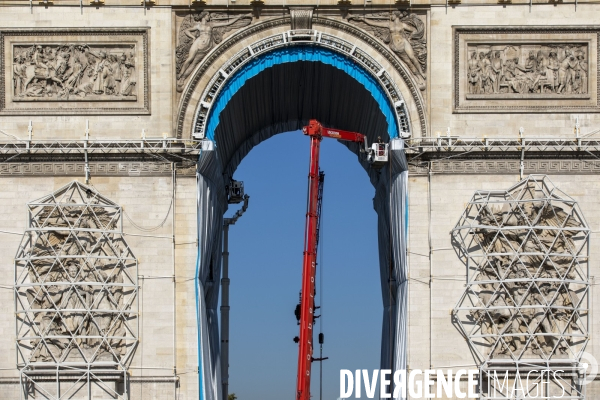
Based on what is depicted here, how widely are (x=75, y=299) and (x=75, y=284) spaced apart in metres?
0.68

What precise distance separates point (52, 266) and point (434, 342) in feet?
35.6

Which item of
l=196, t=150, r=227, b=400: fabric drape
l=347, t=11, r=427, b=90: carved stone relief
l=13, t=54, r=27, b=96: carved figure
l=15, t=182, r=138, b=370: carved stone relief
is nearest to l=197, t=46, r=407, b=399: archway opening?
l=196, t=150, r=227, b=400: fabric drape

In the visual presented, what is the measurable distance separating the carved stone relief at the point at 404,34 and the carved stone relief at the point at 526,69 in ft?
3.19

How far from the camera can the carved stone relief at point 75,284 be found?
127ft

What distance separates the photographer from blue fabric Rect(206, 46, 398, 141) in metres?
40.6

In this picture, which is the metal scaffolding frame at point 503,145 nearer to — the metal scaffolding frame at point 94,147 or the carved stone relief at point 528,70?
the carved stone relief at point 528,70

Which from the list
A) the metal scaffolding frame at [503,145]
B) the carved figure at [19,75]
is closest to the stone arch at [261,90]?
the metal scaffolding frame at [503,145]

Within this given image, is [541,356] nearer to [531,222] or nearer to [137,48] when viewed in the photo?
[531,222]

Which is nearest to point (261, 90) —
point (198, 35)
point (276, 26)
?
point (276, 26)

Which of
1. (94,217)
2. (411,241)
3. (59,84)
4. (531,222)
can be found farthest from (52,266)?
(531,222)

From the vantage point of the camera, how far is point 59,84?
1590 inches

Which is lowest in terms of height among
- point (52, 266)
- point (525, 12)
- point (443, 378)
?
point (443, 378)

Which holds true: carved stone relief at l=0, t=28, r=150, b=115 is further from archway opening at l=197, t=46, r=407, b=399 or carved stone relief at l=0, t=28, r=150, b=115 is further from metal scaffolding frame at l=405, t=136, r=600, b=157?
metal scaffolding frame at l=405, t=136, r=600, b=157

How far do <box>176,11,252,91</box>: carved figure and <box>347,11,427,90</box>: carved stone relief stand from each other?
11.4ft
